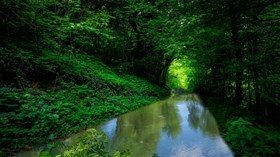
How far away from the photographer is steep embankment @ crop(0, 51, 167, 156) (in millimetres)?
4913

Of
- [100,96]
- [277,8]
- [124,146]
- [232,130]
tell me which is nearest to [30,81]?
[100,96]

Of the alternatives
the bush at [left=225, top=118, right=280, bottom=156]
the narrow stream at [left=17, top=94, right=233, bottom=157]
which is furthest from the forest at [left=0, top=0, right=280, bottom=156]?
the narrow stream at [left=17, top=94, right=233, bottom=157]

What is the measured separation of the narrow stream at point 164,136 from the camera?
466cm

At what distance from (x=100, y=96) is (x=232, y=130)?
580 centimetres

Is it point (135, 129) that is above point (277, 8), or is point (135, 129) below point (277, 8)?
below

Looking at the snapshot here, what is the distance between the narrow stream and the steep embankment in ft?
1.94

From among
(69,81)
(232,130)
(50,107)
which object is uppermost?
(69,81)

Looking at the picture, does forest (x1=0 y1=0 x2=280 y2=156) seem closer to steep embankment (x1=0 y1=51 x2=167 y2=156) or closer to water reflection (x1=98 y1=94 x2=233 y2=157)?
steep embankment (x1=0 y1=51 x2=167 y2=156)

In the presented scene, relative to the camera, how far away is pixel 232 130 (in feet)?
17.0

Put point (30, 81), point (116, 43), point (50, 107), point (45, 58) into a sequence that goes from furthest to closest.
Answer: point (116, 43)
point (45, 58)
point (30, 81)
point (50, 107)

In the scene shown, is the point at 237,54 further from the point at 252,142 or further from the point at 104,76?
the point at 104,76

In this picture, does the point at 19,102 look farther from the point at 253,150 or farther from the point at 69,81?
the point at 253,150

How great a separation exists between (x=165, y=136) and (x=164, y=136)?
0.10ft

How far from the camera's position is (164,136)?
5.87 m
